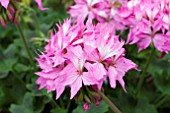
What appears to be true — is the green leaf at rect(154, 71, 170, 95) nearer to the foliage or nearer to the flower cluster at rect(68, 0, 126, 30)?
the foliage

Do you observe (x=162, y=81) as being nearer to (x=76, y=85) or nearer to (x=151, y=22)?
(x=151, y=22)

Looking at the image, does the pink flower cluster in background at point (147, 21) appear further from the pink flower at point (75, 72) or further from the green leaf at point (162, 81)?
the pink flower at point (75, 72)

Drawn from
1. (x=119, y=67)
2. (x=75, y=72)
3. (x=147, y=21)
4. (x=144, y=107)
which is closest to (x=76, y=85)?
(x=75, y=72)

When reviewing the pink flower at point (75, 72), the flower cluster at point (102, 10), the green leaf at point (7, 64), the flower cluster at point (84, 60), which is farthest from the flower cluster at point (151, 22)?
the green leaf at point (7, 64)

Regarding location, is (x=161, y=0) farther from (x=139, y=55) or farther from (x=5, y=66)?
(x=5, y=66)

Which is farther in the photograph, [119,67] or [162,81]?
[162,81]

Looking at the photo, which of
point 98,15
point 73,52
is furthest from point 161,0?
point 73,52

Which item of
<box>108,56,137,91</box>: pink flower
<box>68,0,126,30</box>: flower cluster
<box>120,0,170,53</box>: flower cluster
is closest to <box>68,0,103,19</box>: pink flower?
<box>68,0,126,30</box>: flower cluster
